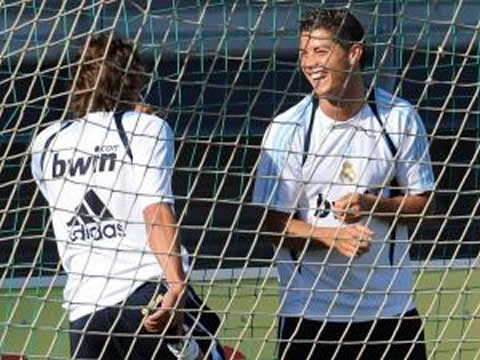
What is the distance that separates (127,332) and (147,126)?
664 mm

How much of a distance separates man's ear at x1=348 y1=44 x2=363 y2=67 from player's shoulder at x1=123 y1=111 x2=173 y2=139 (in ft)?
2.12

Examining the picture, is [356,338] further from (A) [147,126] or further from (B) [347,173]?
(A) [147,126]

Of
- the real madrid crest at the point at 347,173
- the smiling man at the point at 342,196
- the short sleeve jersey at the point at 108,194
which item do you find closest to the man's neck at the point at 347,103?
the smiling man at the point at 342,196

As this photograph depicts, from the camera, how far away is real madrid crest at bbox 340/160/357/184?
471cm

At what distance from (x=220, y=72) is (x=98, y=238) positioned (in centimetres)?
117

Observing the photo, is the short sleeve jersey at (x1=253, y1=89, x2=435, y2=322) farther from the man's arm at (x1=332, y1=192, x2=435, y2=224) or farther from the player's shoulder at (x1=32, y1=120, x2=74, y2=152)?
the player's shoulder at (x1=32, y1=120, x2=74, y2=152)

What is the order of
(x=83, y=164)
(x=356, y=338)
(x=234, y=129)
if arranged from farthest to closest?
(x=234, y=129) → (x=356, y=338) → (x=83, y=164)

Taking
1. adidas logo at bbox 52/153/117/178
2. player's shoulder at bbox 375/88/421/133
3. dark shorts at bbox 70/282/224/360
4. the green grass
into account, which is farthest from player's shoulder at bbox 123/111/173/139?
the green grass

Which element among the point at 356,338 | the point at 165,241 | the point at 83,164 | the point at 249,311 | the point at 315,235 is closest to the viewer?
the point at 165,241

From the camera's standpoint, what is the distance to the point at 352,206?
15.1 feet

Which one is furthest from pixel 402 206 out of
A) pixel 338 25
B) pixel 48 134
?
pixel 48 134

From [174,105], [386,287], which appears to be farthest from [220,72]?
[386,287]

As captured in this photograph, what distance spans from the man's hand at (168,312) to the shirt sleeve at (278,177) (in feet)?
1.52

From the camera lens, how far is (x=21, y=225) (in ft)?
18.3
